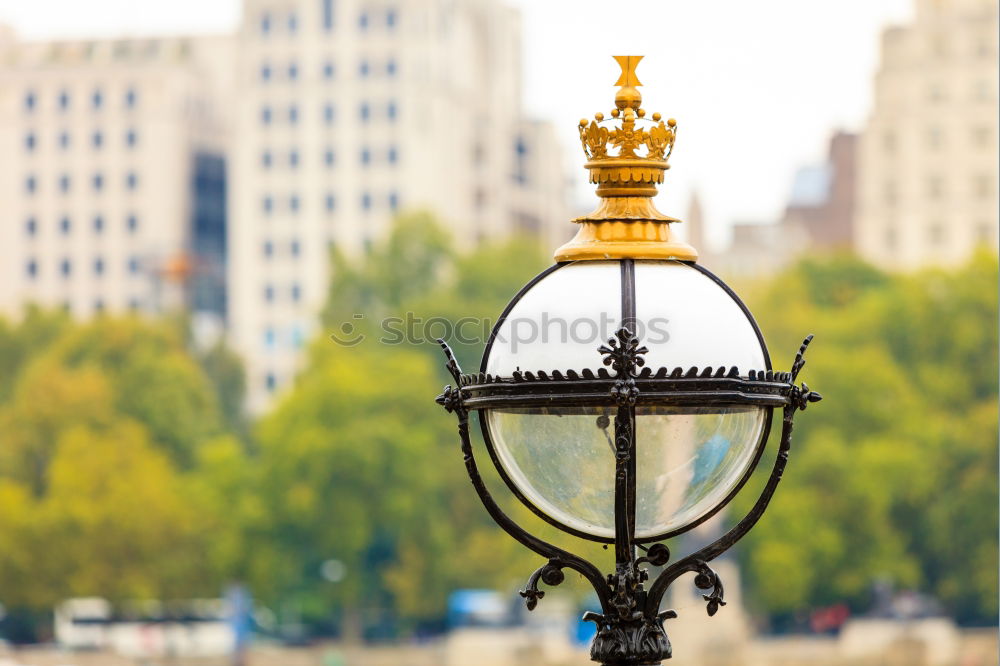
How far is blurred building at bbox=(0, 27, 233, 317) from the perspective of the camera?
151375 mm

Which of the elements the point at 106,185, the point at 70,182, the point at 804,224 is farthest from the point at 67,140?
the point at 804,224

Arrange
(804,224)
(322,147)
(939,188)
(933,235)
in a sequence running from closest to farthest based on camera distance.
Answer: (939,188), (933,235), (322,147), (804,224)

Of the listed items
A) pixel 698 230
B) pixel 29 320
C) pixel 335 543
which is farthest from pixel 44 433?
pixel 698 230

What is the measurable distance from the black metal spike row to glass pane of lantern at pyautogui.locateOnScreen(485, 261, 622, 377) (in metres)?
0.05

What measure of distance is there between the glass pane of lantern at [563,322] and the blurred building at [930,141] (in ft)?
430

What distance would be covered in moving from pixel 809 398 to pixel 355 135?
137546mm

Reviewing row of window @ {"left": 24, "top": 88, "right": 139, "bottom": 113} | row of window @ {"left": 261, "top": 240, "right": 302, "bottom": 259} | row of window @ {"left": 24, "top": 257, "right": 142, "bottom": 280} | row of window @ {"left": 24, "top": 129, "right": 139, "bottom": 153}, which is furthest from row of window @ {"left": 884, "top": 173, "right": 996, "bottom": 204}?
row of window @ {"left": 24, "top": 88, "right": 139, "bottom": 113}

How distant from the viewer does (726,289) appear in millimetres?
7711

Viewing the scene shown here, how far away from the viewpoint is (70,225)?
504 feet

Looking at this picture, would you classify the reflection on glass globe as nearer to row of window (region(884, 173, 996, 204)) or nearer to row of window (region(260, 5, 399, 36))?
row of window (region(884, 173, 996, 204))

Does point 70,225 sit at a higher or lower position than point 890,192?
lower

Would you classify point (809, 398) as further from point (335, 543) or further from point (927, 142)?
point (927, 142)

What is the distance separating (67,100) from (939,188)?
50.4m

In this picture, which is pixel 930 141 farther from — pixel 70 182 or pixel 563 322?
pixel 563 322
